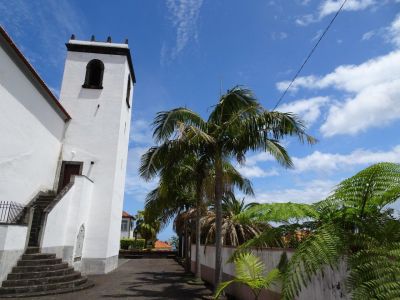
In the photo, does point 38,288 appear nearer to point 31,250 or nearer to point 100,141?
point 31,250

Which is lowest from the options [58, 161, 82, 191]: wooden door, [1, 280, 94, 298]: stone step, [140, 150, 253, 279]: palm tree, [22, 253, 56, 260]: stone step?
[1, 280, 94, 298]: stone step

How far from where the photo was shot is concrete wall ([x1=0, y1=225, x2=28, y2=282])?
32.0ft

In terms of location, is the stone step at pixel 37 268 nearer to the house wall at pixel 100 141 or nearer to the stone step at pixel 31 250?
the stone step at pixel 31 250

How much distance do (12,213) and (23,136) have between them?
3.21 meters

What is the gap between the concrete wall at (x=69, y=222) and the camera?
12758 millimetres

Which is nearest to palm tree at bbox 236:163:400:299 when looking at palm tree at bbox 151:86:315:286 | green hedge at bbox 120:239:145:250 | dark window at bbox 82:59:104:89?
palm tree at bbox 151:86:315:286

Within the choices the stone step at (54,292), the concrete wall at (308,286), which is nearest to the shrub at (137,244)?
the concrete wall at (308,286)

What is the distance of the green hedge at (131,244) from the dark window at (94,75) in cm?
2465

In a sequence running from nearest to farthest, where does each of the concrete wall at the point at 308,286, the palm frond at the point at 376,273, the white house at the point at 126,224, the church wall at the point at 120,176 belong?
the palm frond at the point at 376,273
the concrete wall at the point at 308,286
the church wall at the point at 120,176
the white house at the point at 126,224

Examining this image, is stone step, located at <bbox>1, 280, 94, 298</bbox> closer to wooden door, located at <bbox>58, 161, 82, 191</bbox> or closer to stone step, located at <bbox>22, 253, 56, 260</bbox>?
stone step, located at <bbox>22, 253, 56, 260</bbox>

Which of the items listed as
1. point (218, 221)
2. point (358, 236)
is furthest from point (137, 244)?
point (358, 236)

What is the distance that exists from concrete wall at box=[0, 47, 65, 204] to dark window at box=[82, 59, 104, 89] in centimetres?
324

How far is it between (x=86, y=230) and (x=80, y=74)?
9.25m

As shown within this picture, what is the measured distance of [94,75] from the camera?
64.2ft
